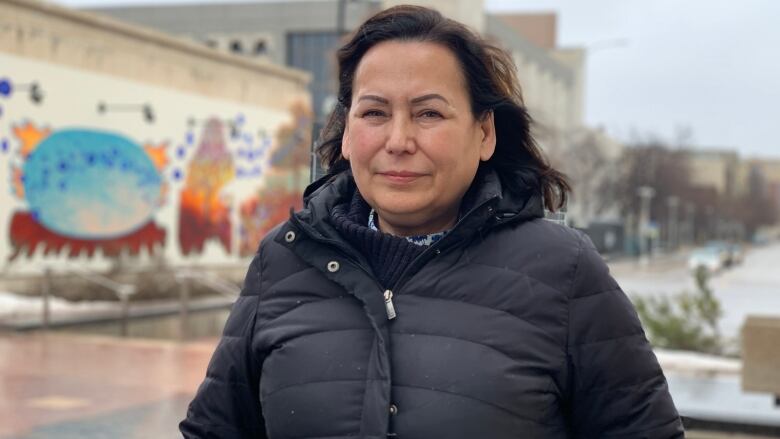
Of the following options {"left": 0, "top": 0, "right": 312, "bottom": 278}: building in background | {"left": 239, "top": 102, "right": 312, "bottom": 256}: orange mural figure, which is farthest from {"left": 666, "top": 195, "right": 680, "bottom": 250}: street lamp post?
{"left": 0, "top": 0, "right": 312, "bottom": 278}: building in background

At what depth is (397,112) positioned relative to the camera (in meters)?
2.22

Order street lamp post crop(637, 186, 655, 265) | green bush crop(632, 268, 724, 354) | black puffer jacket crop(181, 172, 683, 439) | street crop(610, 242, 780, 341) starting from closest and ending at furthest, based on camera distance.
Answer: black puffer jacket crop(181, 172, 683, 439) < green bush crop(632, 268, 724, 354) < street crop(610, 242, 780, 341) < street lamp post crop(637, 186, 655, 265)

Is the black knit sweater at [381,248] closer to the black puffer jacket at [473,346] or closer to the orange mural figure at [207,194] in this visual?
the black puffer jacket at [473,346]

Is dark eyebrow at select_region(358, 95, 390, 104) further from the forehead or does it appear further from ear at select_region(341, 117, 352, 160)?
ear at select_region(341, 117, 352, 160)

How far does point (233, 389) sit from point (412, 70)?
0.79m

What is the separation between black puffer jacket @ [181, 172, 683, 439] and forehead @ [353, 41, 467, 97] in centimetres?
24

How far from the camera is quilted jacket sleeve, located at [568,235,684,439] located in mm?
2115

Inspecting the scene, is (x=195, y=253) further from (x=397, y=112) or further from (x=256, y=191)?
(x=397, y=112)

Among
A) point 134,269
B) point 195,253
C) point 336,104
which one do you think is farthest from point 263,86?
point 336,104

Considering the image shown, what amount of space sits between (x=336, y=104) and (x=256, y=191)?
91.6 feet

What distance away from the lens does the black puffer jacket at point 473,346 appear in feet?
6.82

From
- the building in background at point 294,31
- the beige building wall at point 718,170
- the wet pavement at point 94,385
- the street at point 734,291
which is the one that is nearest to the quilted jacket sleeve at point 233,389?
the wet pavement at point 94,385

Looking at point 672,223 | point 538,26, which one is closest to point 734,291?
point 538,26

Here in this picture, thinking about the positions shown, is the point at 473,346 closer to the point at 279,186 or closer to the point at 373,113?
the point at 373,113
